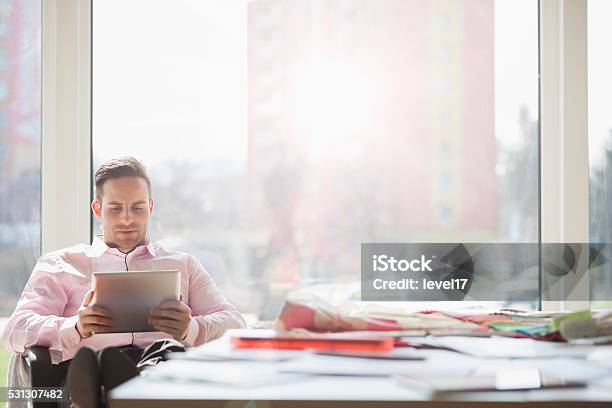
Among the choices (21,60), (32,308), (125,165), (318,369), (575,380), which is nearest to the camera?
(575,380)

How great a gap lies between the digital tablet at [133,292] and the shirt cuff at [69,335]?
0.65 ft

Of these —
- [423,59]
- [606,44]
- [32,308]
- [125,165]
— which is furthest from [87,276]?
[606,44]

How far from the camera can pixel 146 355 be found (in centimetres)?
245

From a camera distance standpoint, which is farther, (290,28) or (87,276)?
(290,28)

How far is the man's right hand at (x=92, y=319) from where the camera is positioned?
89.0 inches

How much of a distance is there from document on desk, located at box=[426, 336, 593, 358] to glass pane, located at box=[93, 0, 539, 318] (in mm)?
1724

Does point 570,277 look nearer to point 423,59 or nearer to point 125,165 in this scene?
point 423,59

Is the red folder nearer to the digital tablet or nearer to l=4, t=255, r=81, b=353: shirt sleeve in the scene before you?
the digital tablet

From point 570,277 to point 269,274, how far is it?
1.27 metres

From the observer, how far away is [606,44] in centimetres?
332

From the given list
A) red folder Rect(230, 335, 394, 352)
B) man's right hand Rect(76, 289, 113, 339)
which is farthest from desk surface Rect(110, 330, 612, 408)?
man's right hand Rect(76, 289, 113, 339)

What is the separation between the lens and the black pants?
233 cm

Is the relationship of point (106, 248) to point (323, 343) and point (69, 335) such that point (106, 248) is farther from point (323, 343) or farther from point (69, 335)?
point (323, 343)

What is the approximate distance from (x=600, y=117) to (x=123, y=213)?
1.96 meters
